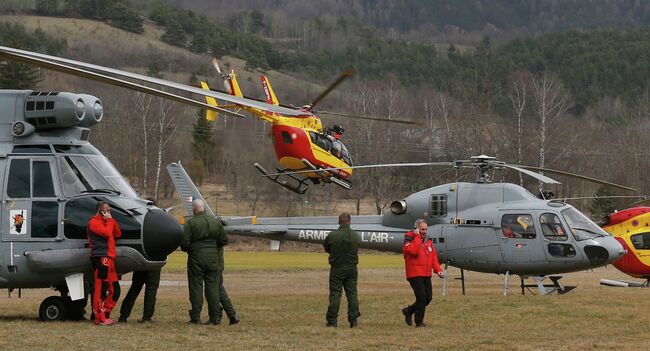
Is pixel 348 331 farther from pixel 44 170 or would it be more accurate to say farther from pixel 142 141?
pixel 142 141

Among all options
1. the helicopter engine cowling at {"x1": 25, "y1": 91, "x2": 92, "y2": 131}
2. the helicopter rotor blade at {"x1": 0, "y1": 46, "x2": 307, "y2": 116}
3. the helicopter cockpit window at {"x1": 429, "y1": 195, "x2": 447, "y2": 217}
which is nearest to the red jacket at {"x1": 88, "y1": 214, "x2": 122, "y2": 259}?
the helicopter engine cowling at {"x1": 25, "y1": 91, "x2": 92, "y2": 131}

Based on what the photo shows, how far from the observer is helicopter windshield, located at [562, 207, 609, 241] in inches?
906

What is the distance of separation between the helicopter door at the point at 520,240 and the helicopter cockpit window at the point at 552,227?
198mm

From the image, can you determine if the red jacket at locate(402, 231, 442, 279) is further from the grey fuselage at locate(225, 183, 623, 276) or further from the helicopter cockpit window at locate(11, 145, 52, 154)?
the grey fuselage at locate(225, 183, 623, 276)

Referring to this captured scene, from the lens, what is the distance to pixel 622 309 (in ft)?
63.2

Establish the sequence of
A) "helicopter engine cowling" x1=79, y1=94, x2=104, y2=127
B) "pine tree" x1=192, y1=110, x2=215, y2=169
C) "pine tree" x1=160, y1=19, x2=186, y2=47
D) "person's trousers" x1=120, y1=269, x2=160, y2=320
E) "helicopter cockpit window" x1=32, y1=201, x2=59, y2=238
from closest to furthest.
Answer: "helicopter cockpit window" x1=32, y1=201, x2=59, y2=238 < "person's trousers" x1=120, y1=269, x2=160, y2=320 < "helicopter engine cowling" x1=79, y1=94, x2=104, y2=127 < "pine tree" x1=192, y1=110, x2=215, y2=169 < "pine tree" x1=160, y1=19, x2=186, y2=47

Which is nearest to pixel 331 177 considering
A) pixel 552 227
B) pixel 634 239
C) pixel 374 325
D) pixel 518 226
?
pixel 634 239

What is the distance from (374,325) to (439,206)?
766 cm

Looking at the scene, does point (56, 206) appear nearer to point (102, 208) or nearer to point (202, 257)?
point (102, 208)

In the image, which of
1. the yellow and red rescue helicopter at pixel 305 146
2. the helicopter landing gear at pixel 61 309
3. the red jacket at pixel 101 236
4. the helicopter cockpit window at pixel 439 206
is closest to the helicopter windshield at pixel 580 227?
the helicopter cockpit window at pixel 439 206

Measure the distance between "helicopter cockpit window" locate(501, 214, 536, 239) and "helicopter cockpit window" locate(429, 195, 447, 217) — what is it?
134 centimetres

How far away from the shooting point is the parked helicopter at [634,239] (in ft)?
85.8

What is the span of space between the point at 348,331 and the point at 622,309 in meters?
5.91

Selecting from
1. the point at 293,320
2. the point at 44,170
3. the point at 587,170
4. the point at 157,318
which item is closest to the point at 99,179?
the point at 44,170
